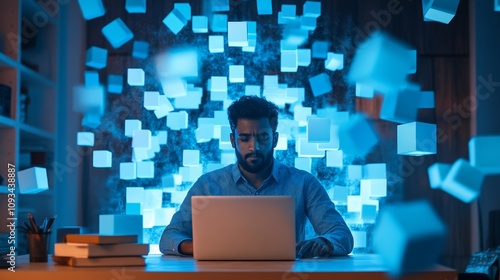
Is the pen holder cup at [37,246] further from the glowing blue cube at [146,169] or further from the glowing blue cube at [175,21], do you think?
the glowing blue cube at [175,21]

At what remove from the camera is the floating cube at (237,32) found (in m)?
4.22

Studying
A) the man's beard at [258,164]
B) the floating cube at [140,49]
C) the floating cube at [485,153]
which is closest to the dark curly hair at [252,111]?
the man's beard at [258,164]

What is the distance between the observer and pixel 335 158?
4.27 metres

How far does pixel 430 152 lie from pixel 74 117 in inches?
81.3

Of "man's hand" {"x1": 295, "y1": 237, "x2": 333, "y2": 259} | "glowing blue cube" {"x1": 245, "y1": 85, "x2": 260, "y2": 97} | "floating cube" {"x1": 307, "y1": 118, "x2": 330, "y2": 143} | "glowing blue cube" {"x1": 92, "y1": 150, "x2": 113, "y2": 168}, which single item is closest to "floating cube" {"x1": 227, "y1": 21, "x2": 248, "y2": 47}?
"glowing blue cube" {"x1": 245, "y1": 85, "x2": 260, "y2": 97}

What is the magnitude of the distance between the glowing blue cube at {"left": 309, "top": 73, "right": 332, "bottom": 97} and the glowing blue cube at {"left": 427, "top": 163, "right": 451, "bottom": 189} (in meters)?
0.75

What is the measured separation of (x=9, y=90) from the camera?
3742 mm

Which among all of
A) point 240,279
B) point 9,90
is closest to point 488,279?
point 240,279

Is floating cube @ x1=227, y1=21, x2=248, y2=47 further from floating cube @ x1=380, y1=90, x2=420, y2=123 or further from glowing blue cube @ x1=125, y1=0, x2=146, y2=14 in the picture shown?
floating cube @ x1=380, y1=90, x2=420, y2=123

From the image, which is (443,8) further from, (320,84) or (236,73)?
(236,73)

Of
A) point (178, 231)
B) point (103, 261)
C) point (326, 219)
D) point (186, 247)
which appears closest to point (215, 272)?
point (103, 261)

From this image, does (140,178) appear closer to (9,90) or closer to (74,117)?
(74,117)

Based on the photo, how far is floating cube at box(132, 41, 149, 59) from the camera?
431 centimetres

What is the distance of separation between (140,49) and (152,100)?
31 centimetres
